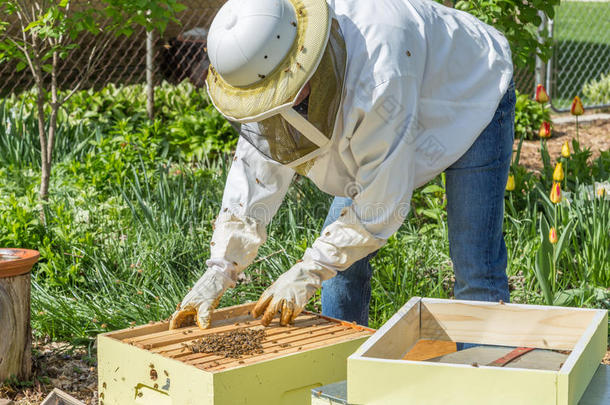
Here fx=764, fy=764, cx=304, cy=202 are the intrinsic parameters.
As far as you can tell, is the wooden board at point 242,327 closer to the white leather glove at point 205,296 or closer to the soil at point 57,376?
the white leather glove at point 205,296

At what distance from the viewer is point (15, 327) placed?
2969 millimetres

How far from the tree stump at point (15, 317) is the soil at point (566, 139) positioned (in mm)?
4439

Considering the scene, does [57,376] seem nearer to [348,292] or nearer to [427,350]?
[348,292]

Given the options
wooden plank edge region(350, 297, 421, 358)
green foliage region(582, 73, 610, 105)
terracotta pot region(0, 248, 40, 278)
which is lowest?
terracotta pot region(0, 248, 40, 278)

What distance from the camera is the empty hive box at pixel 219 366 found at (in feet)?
6.20

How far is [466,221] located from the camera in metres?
2.54

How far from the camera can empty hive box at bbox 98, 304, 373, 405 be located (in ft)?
6.20

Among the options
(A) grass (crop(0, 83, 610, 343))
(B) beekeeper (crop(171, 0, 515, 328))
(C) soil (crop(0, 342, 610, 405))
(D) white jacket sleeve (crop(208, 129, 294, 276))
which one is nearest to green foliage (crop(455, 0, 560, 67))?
(A) grass (crop(0, 83, 610, 343))

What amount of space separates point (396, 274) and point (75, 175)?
8.14 feet

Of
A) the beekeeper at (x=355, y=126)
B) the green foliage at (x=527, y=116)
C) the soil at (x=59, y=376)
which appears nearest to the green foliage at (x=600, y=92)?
the green foliage at (x=527, y=116)

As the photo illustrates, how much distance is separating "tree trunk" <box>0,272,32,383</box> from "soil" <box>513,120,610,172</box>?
4.45 metres

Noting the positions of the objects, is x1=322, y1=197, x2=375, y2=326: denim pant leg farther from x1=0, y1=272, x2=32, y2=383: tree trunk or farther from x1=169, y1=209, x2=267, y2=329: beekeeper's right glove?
x1=0, y1=272, x2=32, y2=383: tree trunk

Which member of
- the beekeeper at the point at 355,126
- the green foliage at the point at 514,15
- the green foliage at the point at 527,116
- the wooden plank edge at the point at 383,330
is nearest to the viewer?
the wooden plank edge at the point at 383,330

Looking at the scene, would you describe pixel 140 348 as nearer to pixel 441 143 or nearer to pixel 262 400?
pixel 262 400
